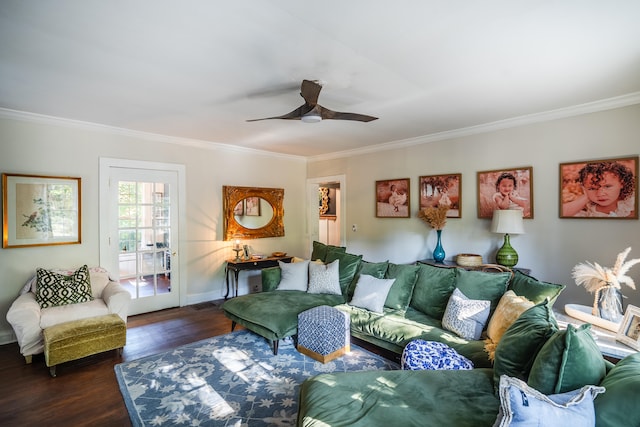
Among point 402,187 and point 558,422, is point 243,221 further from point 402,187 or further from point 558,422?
point 558,422

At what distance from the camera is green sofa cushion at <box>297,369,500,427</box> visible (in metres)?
1.54

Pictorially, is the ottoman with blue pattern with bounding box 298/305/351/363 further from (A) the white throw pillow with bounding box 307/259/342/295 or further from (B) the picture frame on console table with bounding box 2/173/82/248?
(B) the picture frame on console table with bounding box 2/173/82/248

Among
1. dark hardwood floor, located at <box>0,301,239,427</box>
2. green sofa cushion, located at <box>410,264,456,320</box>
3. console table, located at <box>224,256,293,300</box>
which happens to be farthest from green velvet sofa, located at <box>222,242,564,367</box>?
console table, located at <box>224,256,293,300</box>

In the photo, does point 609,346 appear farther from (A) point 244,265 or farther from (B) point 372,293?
(A) point 244,265

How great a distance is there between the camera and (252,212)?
564cm

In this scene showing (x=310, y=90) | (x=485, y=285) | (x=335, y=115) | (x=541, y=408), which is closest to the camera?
(x=541, y=408)

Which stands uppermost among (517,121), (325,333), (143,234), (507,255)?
(517,121)

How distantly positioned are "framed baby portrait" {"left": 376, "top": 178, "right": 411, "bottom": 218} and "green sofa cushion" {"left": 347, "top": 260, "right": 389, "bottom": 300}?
141 cm

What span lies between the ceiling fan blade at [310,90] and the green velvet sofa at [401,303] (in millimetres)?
2020

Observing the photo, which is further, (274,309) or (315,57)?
(274,309)

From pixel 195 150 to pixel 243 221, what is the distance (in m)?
1.36

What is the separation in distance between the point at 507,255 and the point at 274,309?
8.78 feet

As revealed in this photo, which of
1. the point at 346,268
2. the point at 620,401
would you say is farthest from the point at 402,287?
the point at 620,401

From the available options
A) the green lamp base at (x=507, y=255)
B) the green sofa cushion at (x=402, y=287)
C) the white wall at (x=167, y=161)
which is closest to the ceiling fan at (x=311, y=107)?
the green sofa cushion at (x=402, y=287)
